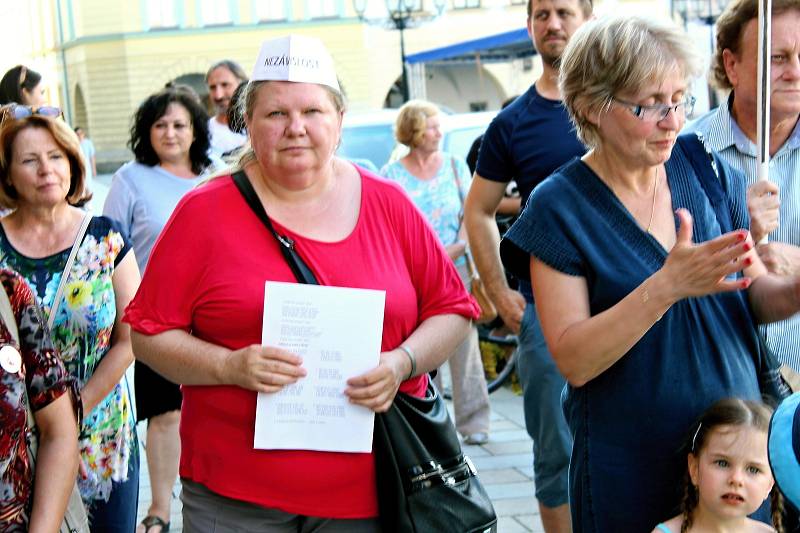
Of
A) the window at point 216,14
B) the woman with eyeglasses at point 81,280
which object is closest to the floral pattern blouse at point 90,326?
the woman with eyeglasses at point 81,280

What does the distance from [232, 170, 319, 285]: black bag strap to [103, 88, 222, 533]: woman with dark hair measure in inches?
109

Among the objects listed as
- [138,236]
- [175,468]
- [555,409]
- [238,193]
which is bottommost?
[175,468]

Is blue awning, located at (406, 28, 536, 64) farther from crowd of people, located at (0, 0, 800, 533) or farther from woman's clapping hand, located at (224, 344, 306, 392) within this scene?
woman's clapping hand, located at (224, 344, 306, 392)

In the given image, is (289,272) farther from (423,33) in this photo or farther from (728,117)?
(423,33)

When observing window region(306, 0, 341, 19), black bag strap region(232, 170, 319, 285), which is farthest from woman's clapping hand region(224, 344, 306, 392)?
window region(306, 0, 341, 19)

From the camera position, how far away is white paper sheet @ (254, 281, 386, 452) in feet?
9.86

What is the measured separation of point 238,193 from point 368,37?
45.3 meters

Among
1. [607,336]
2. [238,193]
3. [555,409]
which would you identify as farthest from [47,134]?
[607,336]

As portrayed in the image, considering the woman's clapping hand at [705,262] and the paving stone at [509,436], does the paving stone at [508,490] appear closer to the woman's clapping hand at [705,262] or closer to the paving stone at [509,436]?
the paving stone at [509,436]

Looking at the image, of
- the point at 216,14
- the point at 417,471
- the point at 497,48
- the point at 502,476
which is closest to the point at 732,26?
the point at 417,471

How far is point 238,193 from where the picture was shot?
10.3 feet

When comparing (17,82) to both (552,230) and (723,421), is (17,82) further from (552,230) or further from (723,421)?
(723,421)

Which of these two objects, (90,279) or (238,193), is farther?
(90,279)

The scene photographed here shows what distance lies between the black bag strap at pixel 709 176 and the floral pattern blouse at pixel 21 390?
1.55m
